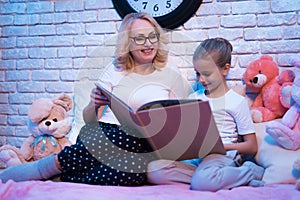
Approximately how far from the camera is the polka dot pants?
1479 mm

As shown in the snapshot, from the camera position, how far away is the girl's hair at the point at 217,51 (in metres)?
1.83

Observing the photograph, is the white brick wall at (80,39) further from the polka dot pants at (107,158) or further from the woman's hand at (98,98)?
the polka dot pants at (107,158)

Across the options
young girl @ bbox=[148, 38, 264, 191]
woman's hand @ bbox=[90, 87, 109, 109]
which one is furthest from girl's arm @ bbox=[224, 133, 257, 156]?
woman's hand @ bbox=[90, 87, 109, 109]

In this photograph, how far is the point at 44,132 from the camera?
6.42 ft

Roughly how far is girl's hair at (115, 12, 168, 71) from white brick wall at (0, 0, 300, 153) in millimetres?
127

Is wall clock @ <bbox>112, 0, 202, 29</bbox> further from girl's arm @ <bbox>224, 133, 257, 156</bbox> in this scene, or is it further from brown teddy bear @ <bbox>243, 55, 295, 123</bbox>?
girl's arm @ <bbox>224, 133, 257, 156</bbox>

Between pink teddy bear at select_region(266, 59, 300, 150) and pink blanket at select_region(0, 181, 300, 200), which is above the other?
pink teddy bear at select_region(266, 59, 300, 150)

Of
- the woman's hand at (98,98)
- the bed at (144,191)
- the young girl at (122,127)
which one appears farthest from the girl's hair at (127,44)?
the bed at (144,191)

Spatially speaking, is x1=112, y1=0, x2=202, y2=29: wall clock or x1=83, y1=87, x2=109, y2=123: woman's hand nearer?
x1=83, y1=87, x2=109, y2=123: woman's hand

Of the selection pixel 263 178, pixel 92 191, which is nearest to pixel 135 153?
pixel 92 191

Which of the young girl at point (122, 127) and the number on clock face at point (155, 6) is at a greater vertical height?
the number on clock face at point (155, 6)

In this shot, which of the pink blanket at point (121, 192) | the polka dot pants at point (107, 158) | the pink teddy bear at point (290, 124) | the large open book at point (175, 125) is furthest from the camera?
the pink teddy bear at point (290, 124)

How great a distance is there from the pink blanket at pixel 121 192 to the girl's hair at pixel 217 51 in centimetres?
65

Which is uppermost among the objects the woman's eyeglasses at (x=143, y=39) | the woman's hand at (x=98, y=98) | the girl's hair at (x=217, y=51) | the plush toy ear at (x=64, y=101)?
the woman's eyeglasses at (x=143, y=39)
